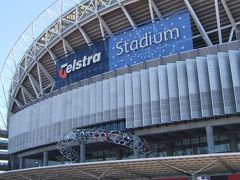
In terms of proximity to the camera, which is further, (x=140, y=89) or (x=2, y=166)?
(x=2, y=166)

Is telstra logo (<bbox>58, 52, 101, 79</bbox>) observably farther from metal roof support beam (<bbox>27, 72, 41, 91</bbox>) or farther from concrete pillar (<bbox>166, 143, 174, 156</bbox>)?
concrete pillar (<bbox>166, 143, 174, 156</bbox>)

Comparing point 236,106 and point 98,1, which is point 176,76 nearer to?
point 236,106

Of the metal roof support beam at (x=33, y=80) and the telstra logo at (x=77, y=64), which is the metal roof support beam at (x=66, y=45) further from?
the metal roof support beam at (x=33, y=80)

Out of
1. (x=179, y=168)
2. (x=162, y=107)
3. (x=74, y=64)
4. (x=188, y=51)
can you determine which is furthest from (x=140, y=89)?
(x=179, y=168)

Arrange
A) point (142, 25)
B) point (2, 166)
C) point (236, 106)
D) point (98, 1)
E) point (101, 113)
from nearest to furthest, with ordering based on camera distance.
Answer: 1. point (236, 106)
2. point (101, 113)
3. point (142, 25)
4. point (98, 1)
5. point (2, 166)

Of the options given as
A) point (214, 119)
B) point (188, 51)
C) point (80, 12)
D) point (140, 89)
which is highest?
point (80, 12)

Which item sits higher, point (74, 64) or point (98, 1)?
point (98, 1)

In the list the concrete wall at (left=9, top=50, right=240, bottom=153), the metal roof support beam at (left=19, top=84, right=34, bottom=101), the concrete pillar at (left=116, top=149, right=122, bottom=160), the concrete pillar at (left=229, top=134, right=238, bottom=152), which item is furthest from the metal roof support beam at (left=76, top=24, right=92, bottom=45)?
the concrete pillar at (left=229, top=134, right=238, bottom=152)

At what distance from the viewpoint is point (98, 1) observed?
56.1 metres

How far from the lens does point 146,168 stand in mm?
28438

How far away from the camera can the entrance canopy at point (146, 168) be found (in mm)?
25266

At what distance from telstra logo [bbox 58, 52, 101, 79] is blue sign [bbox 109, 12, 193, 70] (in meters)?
3.00

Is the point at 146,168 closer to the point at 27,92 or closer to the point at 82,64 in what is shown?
the point at 82,64

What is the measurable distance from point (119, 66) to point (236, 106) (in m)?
16.9
